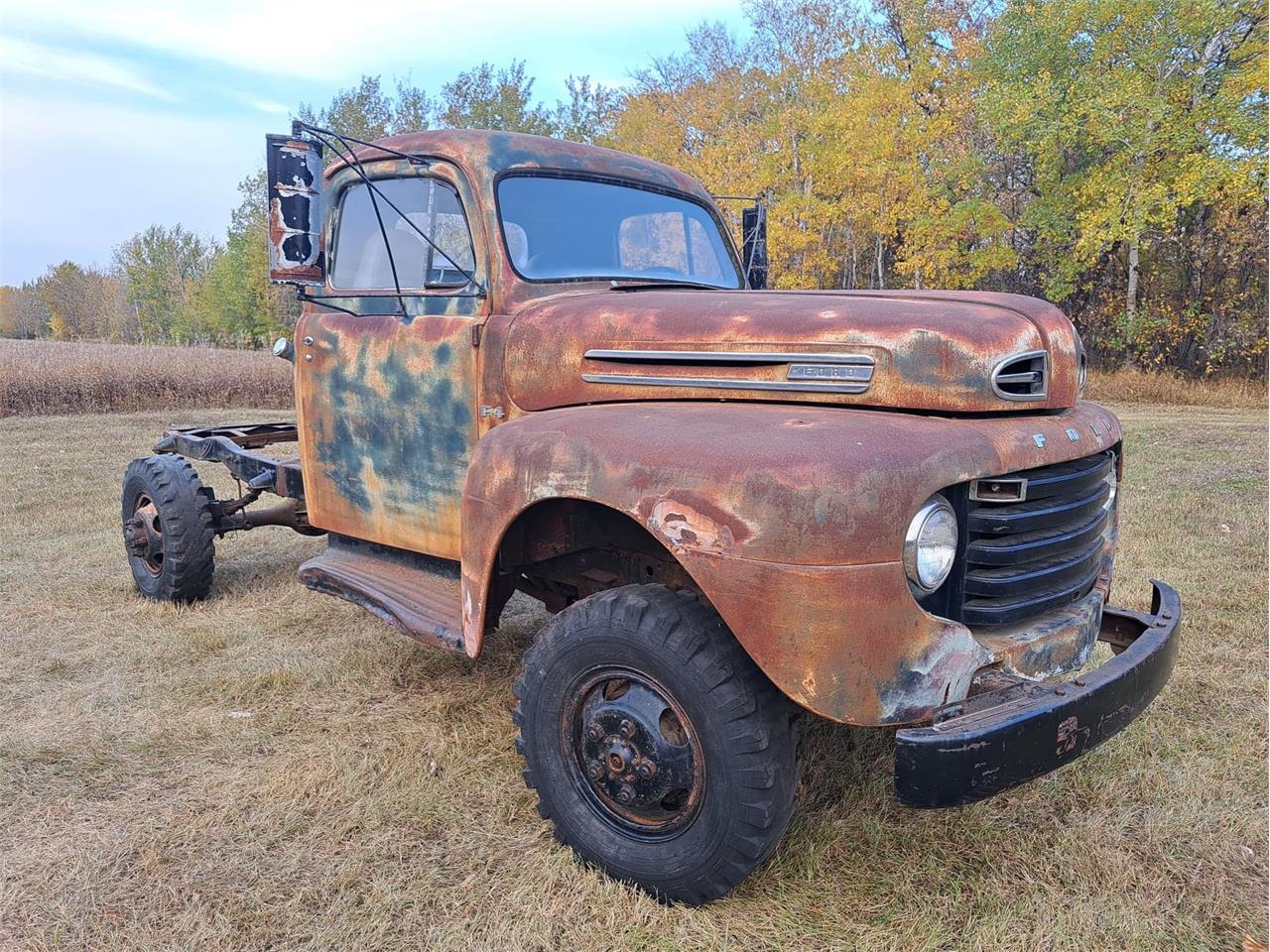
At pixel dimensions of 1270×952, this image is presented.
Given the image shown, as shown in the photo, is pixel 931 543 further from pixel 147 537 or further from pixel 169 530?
pixel 147 537

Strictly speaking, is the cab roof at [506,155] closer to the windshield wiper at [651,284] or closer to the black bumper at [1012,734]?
the windshield wiper at [651,284]

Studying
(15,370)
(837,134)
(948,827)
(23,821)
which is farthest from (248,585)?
(837,134)

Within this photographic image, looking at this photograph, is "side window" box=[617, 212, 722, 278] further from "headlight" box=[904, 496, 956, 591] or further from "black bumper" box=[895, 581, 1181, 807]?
"black bumper" box=[895, 581, 1181, 807]

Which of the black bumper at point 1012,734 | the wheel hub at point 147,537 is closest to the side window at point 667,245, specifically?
the black bumper at point 1012,734

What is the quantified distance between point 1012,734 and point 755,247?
2957 mm

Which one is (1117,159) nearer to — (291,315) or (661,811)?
(661,811)

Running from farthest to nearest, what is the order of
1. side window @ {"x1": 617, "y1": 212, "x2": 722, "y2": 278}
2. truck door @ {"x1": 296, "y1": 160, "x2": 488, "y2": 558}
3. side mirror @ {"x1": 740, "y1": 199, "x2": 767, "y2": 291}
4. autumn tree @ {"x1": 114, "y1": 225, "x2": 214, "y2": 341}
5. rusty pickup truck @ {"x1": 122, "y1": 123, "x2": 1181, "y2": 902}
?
autumn tree @ {"x1": 114, "y1": 225, "x2": 214, "y2": 341} → side mirror @ {"x1": 740, "y1": 199, "x2": 767, "y2": 291} → side window @ {"x1": 617, "y1": 212, "x2": 722, "y2": 278} → truck door @ {"x1": 296, "y1": 160, "x2": 488, "y2": 558} → rusty pickup truck @ {"x1": 122, "y1": 123, "x2": 1181, "y2": 902}

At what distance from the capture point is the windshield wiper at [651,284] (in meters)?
3.33

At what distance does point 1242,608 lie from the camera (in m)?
4.61

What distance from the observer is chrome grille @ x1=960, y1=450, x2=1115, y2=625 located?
2.23 m

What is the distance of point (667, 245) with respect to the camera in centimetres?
377

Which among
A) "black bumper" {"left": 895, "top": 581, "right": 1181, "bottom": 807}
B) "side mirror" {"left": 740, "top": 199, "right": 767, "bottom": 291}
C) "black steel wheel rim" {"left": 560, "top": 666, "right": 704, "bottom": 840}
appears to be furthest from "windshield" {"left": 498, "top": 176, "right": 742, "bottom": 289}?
"black bumper" {"left": 895, "top": 581, "right": 1181, "bottom": 807}

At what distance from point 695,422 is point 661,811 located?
105cm

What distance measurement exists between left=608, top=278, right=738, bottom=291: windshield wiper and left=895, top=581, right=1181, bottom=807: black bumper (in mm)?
1914
